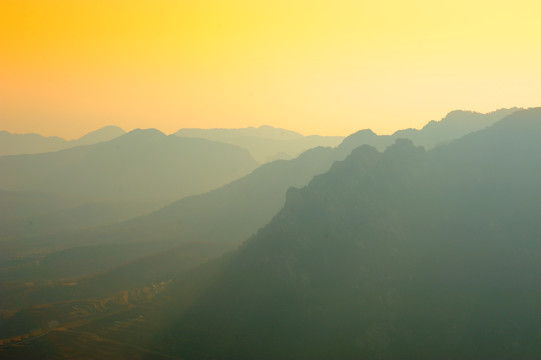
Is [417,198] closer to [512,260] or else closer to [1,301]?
[512,260]

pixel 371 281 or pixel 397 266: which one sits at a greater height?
pixel 397 266

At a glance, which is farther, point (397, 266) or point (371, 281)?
point (397, 266)

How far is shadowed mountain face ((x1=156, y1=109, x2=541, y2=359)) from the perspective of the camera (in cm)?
11925

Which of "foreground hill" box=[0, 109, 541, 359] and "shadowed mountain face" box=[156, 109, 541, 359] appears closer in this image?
"shadowed mountain face" box=[156, 109, 541, 359]

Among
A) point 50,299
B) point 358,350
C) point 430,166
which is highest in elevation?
point 430,166

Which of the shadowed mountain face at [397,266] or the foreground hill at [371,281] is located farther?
the foreground hill at [371,281]

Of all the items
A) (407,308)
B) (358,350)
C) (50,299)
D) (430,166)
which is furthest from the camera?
(50,299)

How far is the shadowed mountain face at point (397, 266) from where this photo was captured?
4695 inches

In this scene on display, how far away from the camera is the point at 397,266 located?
138125mm

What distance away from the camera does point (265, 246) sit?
15612 centimetres

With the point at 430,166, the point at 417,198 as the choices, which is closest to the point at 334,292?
the point at 417,198

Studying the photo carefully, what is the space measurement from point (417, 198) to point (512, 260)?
3831cm

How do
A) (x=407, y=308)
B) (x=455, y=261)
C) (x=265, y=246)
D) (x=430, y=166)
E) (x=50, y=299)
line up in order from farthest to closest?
(x=50, y=299) < (x=430, y=166) < (x=265, y=246) < (x=455, y=261) < (x=407, y=308)

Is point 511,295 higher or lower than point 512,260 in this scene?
lower
